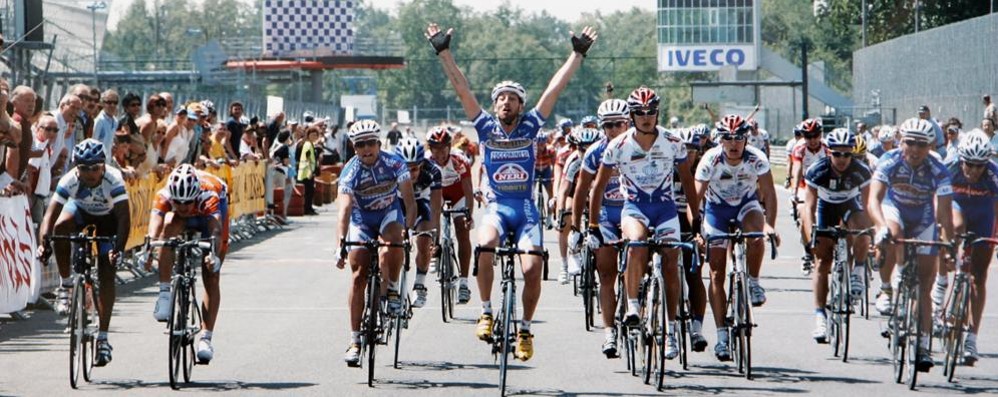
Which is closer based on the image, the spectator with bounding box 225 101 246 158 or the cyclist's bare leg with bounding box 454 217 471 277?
the cyclist's bare leg with bounding box 454 217 471 277

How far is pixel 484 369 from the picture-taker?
12.5 meters

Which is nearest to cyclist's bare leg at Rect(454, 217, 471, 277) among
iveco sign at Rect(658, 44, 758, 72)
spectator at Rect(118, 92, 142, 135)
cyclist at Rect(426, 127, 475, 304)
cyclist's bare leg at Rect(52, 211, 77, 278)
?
cyclist at Rect(426, 127, 475, 304)

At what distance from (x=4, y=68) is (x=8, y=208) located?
14.8 m

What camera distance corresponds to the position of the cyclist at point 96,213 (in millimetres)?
12289

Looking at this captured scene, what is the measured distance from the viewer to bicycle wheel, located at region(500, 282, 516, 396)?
35.4 ft

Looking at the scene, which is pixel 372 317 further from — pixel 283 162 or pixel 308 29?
pixel 308 29

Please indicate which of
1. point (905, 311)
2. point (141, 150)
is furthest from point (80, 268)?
point (141, 150)

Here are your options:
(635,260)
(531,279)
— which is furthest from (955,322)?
(531,279)

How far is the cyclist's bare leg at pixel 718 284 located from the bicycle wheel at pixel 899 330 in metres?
1.20

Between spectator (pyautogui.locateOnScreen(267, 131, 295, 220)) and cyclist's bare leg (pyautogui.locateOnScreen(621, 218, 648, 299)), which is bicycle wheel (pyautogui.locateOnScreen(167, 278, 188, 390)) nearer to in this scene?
cyclist's bare leg (pyautogui.locateOnScreen(621, 218, 648, 299))

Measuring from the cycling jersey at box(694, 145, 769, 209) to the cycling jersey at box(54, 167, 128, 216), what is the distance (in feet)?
13.6

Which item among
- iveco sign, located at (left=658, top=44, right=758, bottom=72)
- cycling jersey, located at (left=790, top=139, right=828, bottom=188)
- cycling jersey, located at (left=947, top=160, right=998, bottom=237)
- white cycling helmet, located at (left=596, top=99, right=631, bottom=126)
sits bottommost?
cycling jersey, located at (left=947, top=160, right=998, bottom=237)

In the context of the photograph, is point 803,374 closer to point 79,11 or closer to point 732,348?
point 732,348

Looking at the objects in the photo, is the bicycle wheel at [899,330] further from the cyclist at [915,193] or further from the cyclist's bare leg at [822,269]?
the cyclist's bare leg at [822,269]
